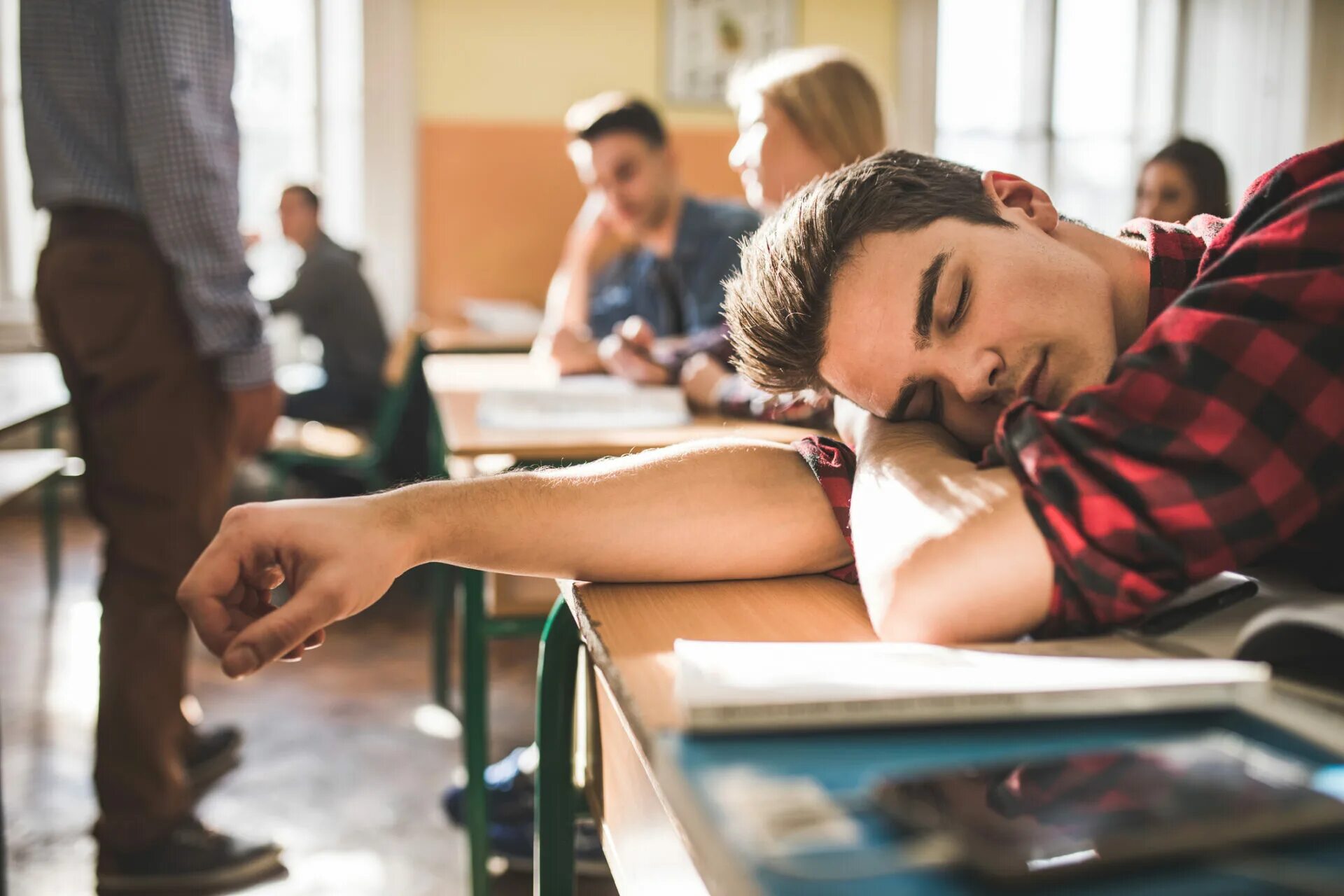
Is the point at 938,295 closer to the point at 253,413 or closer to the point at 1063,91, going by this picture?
the point at 253,413

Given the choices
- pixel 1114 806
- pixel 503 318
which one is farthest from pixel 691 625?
pixel 503 318

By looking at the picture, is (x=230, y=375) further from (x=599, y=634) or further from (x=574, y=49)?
(x=574, y=49)

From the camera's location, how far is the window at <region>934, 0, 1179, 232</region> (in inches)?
210

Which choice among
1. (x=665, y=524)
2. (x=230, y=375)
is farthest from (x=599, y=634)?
(x=230, y=375)

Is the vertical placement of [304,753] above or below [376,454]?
below

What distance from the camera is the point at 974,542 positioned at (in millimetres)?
714

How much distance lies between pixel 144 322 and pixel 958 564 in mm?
1489

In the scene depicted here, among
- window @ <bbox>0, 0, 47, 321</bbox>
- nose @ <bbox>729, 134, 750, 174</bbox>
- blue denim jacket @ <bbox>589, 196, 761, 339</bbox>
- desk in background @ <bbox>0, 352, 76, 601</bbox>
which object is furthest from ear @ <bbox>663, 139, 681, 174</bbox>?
window @ <bbox>0, 0, 47, 321</bbox>

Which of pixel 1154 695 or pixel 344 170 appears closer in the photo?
pixel 1154 695

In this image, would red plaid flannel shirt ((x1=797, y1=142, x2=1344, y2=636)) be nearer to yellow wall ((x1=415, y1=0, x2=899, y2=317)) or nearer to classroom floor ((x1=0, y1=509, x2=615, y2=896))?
classroom floor ((x1=0, y1=509, x2=615, y2=896))

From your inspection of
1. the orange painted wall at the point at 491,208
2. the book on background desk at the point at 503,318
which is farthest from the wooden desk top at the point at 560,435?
the orange painted wall at the point at 491,208

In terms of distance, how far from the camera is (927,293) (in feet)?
2.96

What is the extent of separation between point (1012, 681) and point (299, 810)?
187cm

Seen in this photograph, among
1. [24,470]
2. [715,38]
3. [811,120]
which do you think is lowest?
[24,470]
